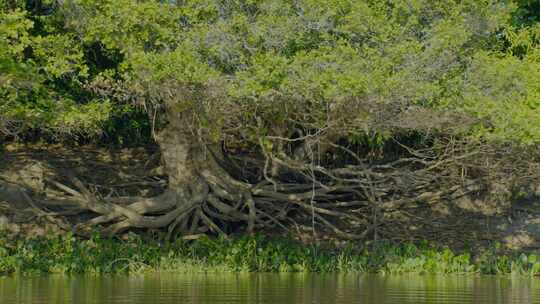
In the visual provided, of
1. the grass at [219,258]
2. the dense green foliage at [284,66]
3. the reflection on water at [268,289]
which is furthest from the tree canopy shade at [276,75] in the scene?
the reflection on water at [268,289]

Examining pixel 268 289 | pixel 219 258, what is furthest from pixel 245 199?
pixel 268 289

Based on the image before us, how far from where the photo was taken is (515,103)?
686 inches

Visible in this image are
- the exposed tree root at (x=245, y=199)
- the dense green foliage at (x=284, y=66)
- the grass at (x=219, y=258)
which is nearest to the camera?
the dense green foliage at (x=284, y=66)

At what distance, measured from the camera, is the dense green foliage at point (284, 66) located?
53.5ft

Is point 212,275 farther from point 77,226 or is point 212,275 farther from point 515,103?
point 515,103

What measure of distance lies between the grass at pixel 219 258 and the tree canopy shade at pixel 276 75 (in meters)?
0.76

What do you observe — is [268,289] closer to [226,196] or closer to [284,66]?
[284,66]

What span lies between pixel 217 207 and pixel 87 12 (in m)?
4.50

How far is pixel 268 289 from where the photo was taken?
14.1 metres

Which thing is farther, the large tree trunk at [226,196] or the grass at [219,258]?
the large tree trunk at [226,196]

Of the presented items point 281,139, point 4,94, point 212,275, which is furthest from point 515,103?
point 4,94

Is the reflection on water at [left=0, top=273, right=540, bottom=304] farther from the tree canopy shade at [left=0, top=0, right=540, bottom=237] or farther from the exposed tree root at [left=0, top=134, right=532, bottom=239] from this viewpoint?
the exposed tree root at [left=0, top=134, right=532, bottom=239]

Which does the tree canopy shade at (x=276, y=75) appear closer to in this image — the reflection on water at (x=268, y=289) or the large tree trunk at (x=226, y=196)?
the large tree trunk at (x=226, y=196)

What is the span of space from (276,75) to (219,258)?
3603 millimetres
